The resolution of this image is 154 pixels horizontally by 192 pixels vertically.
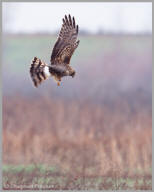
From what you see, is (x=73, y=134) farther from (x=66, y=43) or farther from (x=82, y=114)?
A: (x=66, y=43)

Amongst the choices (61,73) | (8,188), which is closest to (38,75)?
(61,73)

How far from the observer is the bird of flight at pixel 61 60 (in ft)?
17.7

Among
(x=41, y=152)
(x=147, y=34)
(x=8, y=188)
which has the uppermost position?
(x=147, y=34)

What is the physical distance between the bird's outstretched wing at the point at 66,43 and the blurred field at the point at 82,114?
2846 mm

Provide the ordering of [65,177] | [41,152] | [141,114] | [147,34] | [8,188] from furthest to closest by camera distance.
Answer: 1. [147,34]
2. [141,114]
3. [41,152]
4. [65,177]
5. [8,188]

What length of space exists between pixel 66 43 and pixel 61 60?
15.7 inches

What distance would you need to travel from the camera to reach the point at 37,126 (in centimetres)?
1384

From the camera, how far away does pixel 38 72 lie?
545cm

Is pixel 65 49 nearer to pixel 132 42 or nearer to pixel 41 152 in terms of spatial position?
pixel 41 152

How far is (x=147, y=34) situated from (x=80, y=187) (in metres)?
10.6

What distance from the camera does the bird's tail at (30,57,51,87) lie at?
209 inches

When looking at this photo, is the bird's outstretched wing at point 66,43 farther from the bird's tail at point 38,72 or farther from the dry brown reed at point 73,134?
the dry brown reed at point 73,134

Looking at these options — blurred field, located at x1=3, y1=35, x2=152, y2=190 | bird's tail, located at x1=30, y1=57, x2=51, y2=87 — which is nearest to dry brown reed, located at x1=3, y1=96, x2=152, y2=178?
blurred field, located at x1=3, y1=35, x2=152, y2=190

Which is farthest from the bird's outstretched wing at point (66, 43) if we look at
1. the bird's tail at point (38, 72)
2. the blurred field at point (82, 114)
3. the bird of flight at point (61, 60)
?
the blurred field at point (82, 114)
